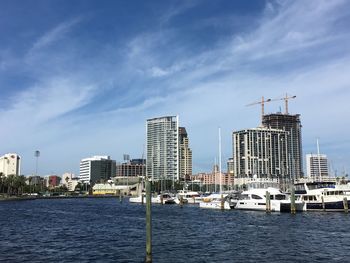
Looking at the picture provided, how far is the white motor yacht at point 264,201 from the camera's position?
96875 millimetres

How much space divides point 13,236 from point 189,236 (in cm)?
2437

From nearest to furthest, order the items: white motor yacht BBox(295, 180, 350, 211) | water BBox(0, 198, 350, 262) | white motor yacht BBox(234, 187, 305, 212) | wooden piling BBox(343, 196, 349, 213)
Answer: water BBox(0, 198, 350, 262)
wooden piling BBox(343, 196, 349, 213)
white motor yacht BBox(295, 180, 350, 211)
white motor yacht BBox(234, 187, 305, 212)

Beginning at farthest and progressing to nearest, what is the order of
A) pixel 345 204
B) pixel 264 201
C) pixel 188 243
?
Answer: pixel 264 201
pixel 345 204
pixel 188 243

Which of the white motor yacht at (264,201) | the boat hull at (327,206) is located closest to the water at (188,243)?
the boat hull at (327,206)

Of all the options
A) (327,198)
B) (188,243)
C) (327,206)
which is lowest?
(188,243)

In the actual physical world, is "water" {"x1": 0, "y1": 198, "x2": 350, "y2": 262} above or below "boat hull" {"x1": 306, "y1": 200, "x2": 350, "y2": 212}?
below

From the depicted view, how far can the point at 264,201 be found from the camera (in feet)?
328

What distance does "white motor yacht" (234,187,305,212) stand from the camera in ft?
318

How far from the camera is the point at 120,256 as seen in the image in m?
41.6

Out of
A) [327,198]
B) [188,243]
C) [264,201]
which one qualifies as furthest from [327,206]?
[188,243]

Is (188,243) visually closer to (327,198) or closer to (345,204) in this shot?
(345,204)

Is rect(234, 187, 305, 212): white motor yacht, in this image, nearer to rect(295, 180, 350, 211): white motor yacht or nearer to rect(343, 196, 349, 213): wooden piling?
rect(295, 180, 350, 211): white motor yacht

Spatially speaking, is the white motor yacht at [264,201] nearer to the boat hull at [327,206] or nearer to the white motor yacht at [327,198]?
the boat hull at [327,206]

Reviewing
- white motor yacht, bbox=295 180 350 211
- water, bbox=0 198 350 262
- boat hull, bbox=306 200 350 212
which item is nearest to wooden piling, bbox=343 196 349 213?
white motor yacht, bbox=295 180 350 211
